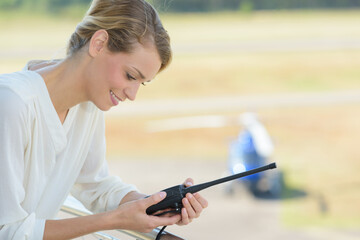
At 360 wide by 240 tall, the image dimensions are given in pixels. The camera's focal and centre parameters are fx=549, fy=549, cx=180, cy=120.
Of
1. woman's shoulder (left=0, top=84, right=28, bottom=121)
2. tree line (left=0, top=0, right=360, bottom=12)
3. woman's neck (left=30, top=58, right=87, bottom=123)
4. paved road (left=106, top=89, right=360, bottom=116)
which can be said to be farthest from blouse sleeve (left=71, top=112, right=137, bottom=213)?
tree line (left=0, top=0, right=360, bottom=12)

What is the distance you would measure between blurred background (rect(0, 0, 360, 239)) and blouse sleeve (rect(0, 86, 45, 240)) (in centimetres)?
36

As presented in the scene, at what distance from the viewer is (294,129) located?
859 centimetres

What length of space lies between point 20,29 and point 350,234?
8.90 meters

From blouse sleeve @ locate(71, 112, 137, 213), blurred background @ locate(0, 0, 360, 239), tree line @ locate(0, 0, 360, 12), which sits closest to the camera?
blouse sleeve @ locate(71, 112, 137, 213)

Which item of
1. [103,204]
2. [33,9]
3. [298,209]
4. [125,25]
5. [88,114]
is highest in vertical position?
[125,25]

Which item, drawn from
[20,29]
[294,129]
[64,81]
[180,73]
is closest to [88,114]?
[64,81]

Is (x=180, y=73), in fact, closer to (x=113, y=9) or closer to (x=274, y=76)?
(x=274, y=76)

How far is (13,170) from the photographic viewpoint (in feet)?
2.66

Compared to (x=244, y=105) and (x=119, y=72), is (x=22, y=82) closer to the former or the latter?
(x=119, y=72)

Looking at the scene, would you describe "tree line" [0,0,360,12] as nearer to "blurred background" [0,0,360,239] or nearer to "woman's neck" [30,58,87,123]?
"blurred background" [0,0,360,239]

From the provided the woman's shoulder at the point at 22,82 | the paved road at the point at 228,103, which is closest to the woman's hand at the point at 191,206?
the woman's shoulder at the point at 22,82

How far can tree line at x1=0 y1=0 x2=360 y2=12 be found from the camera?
12242 millimetres

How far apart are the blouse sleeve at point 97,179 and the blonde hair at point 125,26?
19 centimetres

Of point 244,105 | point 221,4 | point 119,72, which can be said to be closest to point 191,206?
point 119,72
